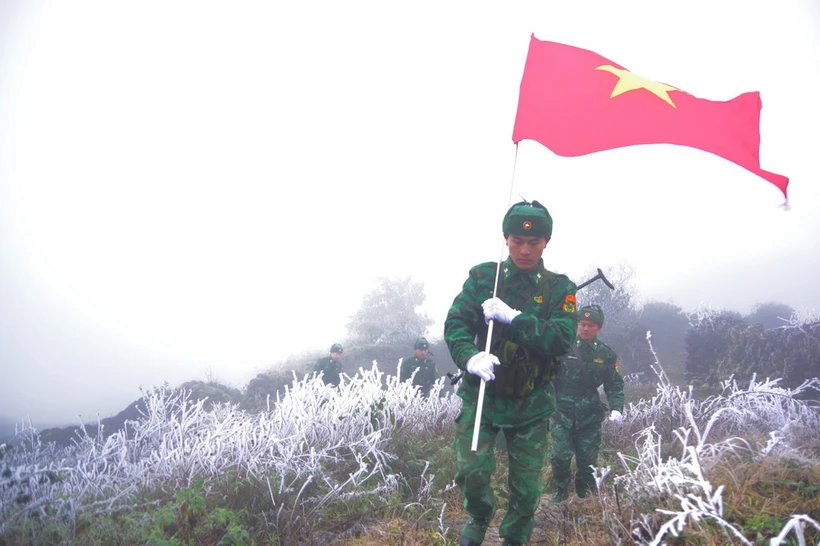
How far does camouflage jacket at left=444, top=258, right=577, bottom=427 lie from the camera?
2.55 meters

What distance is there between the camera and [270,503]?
147 inches

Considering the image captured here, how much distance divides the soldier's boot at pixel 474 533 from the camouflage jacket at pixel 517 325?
1.76 feet

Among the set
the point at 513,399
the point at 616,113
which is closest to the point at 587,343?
the point at 616,113

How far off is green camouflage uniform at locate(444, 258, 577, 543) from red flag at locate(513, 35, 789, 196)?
48.1 inches

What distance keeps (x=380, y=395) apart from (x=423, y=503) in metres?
1.87

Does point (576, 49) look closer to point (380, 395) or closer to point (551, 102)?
point (551, 102)

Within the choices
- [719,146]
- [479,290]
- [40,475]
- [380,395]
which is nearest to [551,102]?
[719,146]

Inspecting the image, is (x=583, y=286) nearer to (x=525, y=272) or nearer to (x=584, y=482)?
(x=525, y=272)

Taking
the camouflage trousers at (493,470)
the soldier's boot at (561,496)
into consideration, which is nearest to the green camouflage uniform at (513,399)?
the camouflage trousers at (493,470)

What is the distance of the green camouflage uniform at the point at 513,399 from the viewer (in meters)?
2.55

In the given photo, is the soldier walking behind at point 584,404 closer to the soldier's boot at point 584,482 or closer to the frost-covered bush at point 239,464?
the soldier's boot at point 584,482

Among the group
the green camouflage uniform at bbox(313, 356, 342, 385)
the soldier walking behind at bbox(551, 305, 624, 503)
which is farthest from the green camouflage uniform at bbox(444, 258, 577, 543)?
the green camouflage uniform at bbox(313, 356, 342, 385)

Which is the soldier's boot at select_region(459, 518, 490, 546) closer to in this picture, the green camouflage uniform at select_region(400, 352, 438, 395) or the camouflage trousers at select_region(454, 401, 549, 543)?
the camouflage trousers at select_region(454, 401, 549, 543)

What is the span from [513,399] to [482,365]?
45 centimetres
